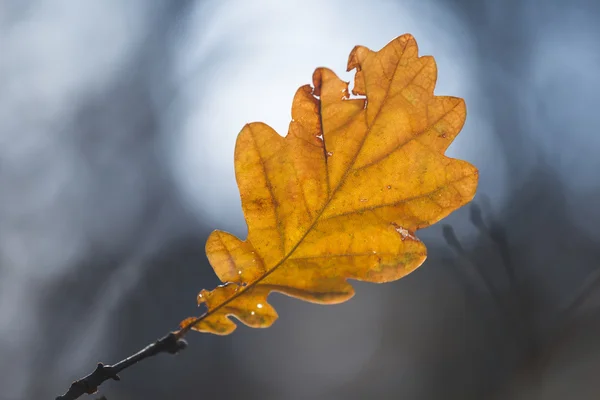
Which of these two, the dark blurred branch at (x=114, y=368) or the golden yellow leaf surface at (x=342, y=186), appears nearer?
the dark blurred branch at (x=114, y=368)

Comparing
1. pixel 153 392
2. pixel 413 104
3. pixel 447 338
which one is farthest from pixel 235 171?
pixel 153 392

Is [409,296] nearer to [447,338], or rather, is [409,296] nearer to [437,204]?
[447,338]

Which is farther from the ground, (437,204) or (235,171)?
(235,171)

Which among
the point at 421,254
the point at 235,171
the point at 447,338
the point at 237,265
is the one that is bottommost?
the point at 447,338

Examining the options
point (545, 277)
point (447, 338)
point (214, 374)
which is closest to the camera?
point (545, 277)
